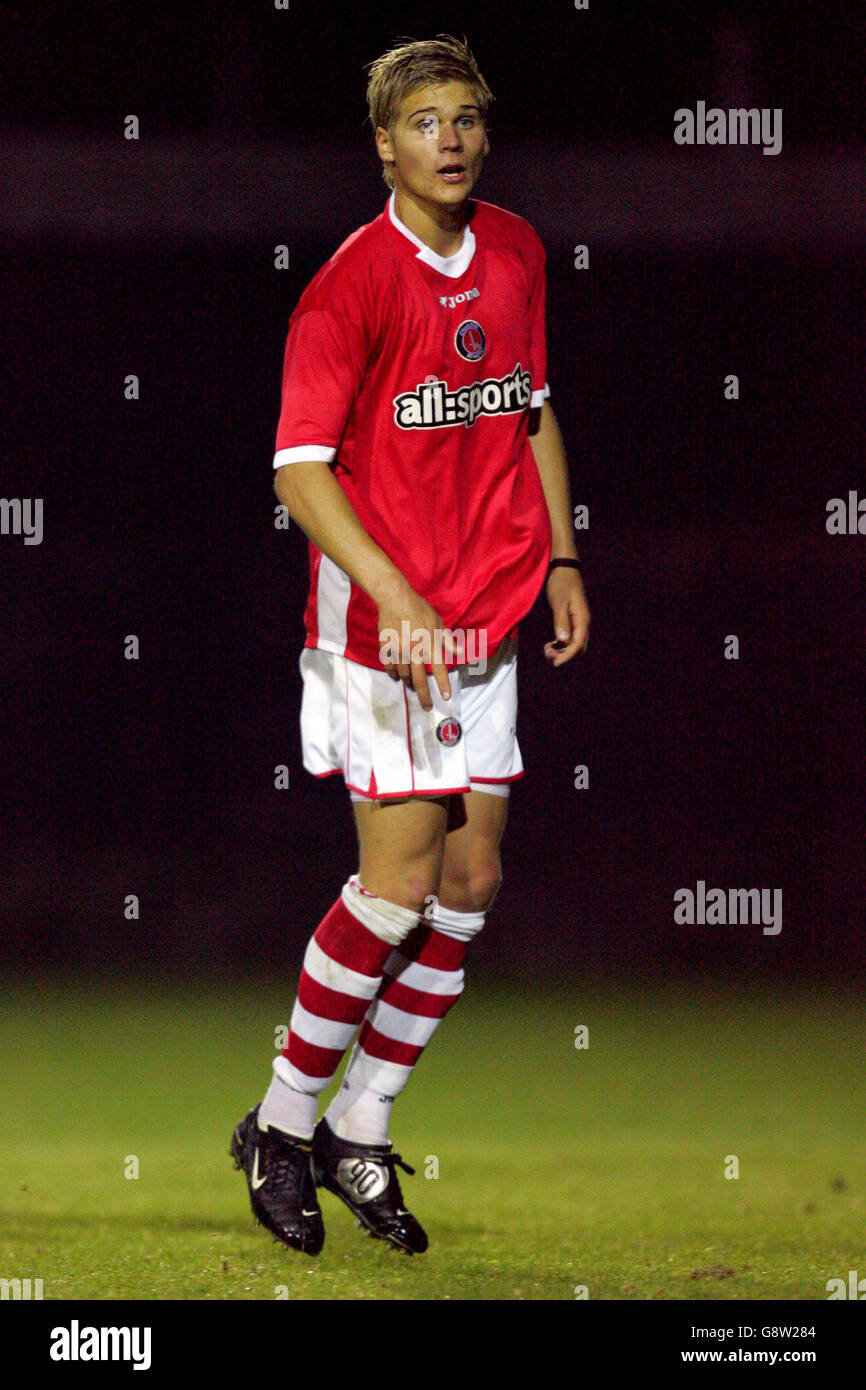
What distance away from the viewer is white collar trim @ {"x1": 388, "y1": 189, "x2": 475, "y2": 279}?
3.00 m

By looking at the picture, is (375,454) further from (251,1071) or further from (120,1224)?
(251,1071)

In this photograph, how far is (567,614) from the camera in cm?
320

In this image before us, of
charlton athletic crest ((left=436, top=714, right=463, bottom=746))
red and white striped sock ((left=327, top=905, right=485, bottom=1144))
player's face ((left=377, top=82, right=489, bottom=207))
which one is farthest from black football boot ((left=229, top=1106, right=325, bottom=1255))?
player's face ((left=377, top=82, right=489, bottom=207))

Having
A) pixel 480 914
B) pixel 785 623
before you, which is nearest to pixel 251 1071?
pixel 480 914

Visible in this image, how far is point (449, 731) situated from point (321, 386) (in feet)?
1.83

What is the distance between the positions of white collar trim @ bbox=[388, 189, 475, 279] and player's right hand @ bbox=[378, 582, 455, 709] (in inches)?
21.6

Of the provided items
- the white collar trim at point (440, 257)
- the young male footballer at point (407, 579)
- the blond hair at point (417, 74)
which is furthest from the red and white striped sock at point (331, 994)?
the blond hair at point (417, 74)

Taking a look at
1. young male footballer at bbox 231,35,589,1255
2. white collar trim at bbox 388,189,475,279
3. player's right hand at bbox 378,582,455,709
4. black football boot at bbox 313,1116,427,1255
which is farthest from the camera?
black football boot at bbox 313,1116,427,1255

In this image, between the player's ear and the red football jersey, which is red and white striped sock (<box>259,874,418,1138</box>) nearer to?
the red football jersey

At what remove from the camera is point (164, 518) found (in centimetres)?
603

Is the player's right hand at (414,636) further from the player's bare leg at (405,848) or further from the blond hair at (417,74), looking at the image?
the blond hair at (417,74)

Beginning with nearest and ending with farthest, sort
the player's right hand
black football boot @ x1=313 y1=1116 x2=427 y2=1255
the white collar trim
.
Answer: the player's right hand → the white collar trim → black football boot @ x1=313 y1=1116 x2=427 y2=1255

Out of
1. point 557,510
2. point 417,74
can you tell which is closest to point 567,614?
point 557,510

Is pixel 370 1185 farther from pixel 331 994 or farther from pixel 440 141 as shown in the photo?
pixel 440 141
